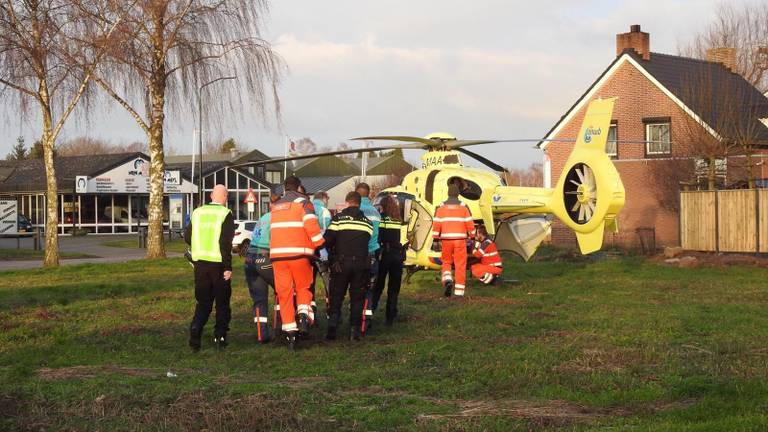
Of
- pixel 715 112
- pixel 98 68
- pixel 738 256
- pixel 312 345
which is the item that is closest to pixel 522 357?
pixel 312 345

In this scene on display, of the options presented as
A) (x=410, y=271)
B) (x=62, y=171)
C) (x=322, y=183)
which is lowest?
(x=410, y=271)

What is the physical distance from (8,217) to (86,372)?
33115 millimetres

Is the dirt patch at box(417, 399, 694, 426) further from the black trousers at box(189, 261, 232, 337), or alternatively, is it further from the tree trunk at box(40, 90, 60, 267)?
the tree trunk at box(40, 90, 60, 267)

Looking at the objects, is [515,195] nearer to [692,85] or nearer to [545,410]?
[545,410]

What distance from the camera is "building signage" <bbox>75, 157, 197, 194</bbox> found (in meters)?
53.0

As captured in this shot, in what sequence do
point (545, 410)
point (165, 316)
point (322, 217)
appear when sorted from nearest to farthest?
point (545, 410), point (322, 217), point (165, 316)

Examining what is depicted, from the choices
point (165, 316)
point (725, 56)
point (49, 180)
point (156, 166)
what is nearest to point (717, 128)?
point (725, 56)

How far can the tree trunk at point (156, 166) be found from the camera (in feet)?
88.0

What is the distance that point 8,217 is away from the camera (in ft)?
130

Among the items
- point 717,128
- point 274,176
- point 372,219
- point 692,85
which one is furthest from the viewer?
point 274,176

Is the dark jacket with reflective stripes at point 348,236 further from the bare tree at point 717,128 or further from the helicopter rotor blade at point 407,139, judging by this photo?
the bare tree at point 717,128

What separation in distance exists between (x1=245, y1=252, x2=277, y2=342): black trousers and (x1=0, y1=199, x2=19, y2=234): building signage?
31259 mm

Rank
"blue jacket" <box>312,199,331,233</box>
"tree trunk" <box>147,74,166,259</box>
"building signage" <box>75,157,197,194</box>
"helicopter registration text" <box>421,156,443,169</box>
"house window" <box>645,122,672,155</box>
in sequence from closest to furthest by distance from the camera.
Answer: "blue jacket" <box>312,199,331,233</box>
"helicopter registration text" <box>421,156,443,169</box>
"tree trunk" <box>147,74,166,259</box>
"house window" <box>645,122,672,155</box>
"building signage" <box>75,157,197,194</box>

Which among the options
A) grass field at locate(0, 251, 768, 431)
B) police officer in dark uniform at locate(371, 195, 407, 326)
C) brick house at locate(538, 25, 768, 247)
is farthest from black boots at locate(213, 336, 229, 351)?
brick house at locate(538, 25, 768, 247)
